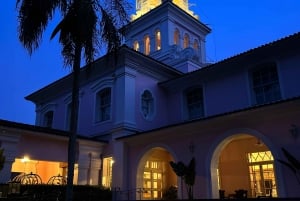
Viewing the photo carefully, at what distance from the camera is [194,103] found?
1836 cm

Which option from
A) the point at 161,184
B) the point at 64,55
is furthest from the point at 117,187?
the point at 64,55

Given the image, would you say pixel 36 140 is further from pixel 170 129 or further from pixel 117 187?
pixel 170 129

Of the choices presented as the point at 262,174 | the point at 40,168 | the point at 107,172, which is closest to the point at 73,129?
the point at 107,172

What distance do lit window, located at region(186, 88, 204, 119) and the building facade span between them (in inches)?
2.2

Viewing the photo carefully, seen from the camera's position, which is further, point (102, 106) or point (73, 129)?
point (102, 106)

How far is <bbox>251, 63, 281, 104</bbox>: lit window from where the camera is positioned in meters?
15.1

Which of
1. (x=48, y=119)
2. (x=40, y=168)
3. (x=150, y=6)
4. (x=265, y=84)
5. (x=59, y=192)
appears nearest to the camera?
(x=59, y=192)

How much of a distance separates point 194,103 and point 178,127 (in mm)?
4837

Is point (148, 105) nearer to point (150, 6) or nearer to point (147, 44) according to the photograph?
point (147, 44)

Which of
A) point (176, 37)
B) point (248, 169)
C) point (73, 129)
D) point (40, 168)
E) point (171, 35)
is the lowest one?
point (248, 169)

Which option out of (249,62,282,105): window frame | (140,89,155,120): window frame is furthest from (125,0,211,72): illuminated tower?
(249,62,282,105): window frame

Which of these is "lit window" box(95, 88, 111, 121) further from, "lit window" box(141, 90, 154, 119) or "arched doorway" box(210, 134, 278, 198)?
"arched doorway" box(210, 134, 278, 198)

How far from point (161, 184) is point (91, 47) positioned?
9.28 metres

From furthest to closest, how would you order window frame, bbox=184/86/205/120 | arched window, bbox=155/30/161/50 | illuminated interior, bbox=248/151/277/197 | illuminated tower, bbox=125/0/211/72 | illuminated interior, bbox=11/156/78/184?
arched window, bbox=155/30/161/50, illuminated tower, bbox=125/0/211/72, illuminated interior, bbox=11/156/78/184, window frame, bbox=184/86/205/120, illuminated interior, bbox=248/151/277/197
